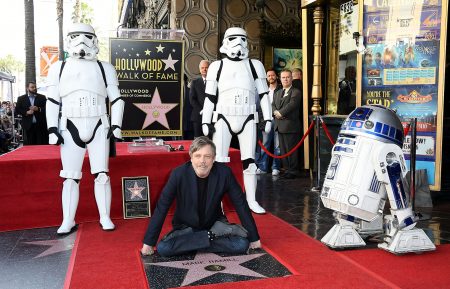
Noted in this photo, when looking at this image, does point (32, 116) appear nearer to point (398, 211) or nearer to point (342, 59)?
point (342, 59)

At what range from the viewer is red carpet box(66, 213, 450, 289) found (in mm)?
3068

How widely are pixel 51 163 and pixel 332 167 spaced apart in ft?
8.65

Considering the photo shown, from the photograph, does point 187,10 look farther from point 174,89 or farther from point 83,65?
point 83,65

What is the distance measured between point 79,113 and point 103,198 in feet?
2.73

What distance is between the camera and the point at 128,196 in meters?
4.86

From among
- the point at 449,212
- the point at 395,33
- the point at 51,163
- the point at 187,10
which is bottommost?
the point at 449,212

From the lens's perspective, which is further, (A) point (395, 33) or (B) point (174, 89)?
(A) point (395, 33)

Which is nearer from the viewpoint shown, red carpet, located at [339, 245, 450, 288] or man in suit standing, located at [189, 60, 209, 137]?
red carpet, located at [339, 245, 450, 288]

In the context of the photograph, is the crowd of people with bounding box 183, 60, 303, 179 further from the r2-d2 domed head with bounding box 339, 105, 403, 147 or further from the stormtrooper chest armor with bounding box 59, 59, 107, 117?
the r2-d2 domed head with bounding box 339, 105, 403, 147

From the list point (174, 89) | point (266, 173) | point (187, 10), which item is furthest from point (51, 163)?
point (187, 10)

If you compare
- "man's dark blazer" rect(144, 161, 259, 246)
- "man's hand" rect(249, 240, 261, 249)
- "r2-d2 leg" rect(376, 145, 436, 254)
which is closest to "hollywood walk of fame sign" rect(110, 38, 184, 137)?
"man's dark blazer" rect(144, 161, 259, 246)

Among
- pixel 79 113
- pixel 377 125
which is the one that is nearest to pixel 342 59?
→ pixel 377 125

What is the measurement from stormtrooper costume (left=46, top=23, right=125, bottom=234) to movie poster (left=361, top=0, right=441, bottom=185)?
11.8 feet

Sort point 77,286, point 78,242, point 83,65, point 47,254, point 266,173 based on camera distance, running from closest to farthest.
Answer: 1. point 77,286
2. point 47,254
3. point 78,242
4. point 83,65
5. point 266,173
